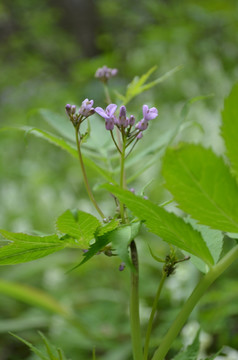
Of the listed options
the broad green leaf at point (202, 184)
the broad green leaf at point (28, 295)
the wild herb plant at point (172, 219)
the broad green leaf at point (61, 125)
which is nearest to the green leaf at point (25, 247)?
the wild herb plant at point (172, 219)

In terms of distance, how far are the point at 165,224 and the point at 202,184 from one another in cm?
5

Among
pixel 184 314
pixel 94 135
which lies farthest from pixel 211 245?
pixel 94 135

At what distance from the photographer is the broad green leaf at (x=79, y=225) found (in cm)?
33


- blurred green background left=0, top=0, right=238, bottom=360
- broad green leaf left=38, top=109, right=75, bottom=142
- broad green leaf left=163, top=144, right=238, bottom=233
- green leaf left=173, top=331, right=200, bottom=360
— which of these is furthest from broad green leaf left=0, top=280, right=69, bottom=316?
broad green leaf left=163, top=144, right=238, bottom=233

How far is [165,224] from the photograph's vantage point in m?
0.33

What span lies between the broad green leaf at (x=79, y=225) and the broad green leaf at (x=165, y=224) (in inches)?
1.3

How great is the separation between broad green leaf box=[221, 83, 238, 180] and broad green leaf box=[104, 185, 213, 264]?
0.19 ft

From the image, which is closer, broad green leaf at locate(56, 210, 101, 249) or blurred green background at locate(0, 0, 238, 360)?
broad green leaf at locate(56, 210, 101, 249)

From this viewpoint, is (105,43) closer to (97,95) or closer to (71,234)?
(97,95)

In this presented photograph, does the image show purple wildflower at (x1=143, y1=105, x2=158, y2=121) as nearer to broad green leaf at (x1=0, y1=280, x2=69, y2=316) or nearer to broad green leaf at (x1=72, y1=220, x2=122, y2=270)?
broad green leaf at (x1=72, y1=220, x2=122, y2=270)

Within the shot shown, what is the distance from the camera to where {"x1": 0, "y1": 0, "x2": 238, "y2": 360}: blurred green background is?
1474mm

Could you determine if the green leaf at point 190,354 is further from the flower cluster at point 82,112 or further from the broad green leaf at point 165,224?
the flower cluster at point 82,112

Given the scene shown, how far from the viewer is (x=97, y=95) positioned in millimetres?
3455

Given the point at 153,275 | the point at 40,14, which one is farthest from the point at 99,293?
the point at 40,14
